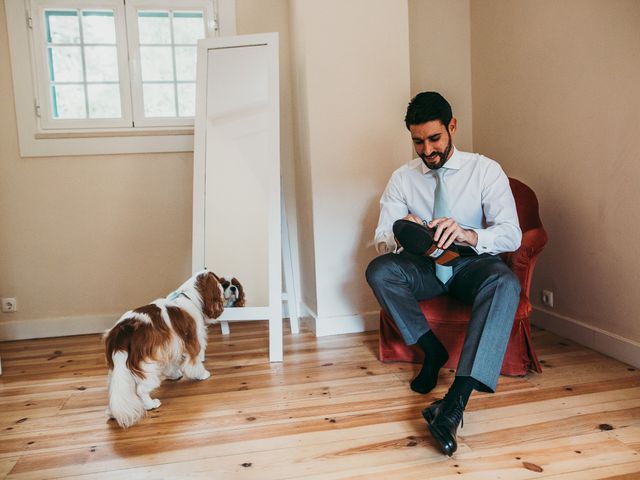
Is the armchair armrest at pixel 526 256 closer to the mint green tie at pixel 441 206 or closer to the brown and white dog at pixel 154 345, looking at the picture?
the mint green tie at pixel 441 206

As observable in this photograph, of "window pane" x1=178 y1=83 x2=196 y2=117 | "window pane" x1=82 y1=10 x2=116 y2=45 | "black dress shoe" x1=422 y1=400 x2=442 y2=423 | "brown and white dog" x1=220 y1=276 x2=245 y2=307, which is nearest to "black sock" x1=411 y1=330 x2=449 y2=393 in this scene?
"black dress shoe" x1=422 y1=400 x2=442 y2=423

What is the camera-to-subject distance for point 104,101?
3076 mm

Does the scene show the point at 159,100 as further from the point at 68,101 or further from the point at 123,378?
the point at 123,378

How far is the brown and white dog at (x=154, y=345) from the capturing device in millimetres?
1802

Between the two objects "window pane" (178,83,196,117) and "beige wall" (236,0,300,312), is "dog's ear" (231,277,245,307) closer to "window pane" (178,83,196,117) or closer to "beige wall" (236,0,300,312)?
"beige wall" (236,0,300,312)

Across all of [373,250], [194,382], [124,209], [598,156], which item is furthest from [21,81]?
Answer: [598,156]

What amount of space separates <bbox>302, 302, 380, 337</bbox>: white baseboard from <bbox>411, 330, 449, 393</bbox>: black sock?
843 millimetres

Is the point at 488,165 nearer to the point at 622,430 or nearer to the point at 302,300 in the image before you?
the point at 622,430

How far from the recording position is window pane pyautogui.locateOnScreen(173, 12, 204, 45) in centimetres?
309

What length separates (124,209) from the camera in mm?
3107

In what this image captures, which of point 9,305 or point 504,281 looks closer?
point 504,281

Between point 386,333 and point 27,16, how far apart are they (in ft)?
9.04

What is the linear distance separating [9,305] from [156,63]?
1761 mm

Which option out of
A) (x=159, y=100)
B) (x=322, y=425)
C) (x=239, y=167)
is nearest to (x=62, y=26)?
(x=159, y=100)
